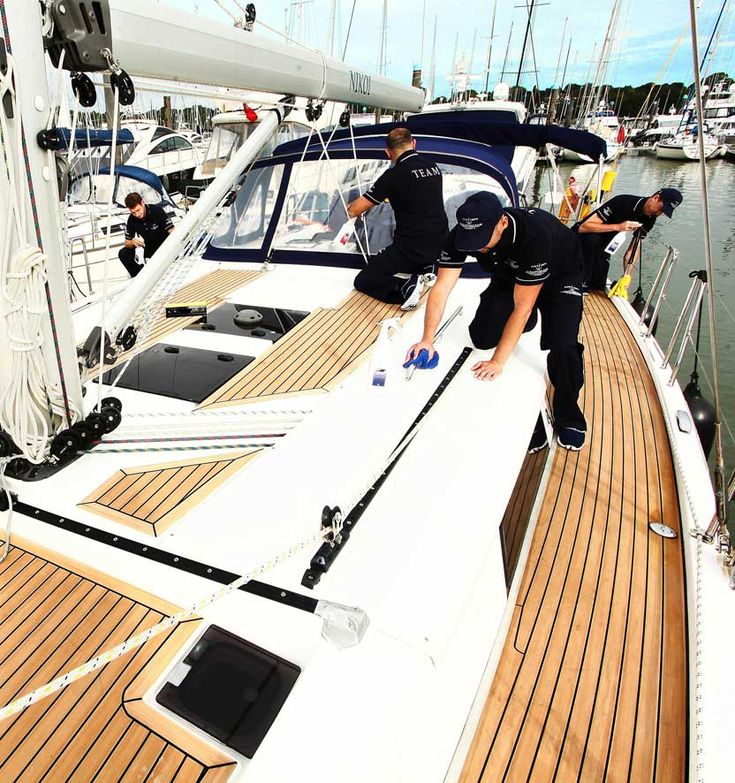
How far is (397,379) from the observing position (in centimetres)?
227

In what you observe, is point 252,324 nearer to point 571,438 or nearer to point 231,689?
point 571,438

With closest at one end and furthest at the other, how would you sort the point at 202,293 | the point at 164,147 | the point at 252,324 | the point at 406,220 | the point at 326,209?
the point at 252,324
the point at 406,220
the point at 202,293
the point at 326,209
the point at 164,147

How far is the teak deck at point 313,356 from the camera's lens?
8.28 ft

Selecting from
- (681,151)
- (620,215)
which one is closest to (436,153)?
(620,215)

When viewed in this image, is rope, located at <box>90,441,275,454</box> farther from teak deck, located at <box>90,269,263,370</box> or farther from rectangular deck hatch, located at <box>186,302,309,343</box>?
rectangular deck hatch, located at <box>186,302,309,343</box>

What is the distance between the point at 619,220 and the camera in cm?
449

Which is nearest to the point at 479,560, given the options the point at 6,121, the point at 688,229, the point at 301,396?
the point at 301,396

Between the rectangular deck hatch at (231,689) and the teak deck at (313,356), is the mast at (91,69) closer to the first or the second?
the teak deck at (313,356)

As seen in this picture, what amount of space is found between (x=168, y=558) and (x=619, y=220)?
14.7ft

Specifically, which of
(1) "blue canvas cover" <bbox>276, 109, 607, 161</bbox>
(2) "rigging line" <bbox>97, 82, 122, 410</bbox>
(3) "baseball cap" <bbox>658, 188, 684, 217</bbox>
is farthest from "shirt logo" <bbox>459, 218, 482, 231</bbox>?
(3) "baseball cap" <bbox>658, 188, 684, 217</bbox>

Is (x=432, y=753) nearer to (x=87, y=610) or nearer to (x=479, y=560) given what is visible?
(x=479, y=560)

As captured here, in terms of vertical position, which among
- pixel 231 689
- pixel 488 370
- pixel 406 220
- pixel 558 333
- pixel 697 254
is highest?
pixel 406 220

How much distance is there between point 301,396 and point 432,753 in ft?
5.33

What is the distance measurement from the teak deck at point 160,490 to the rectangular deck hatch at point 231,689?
476 millimetres
